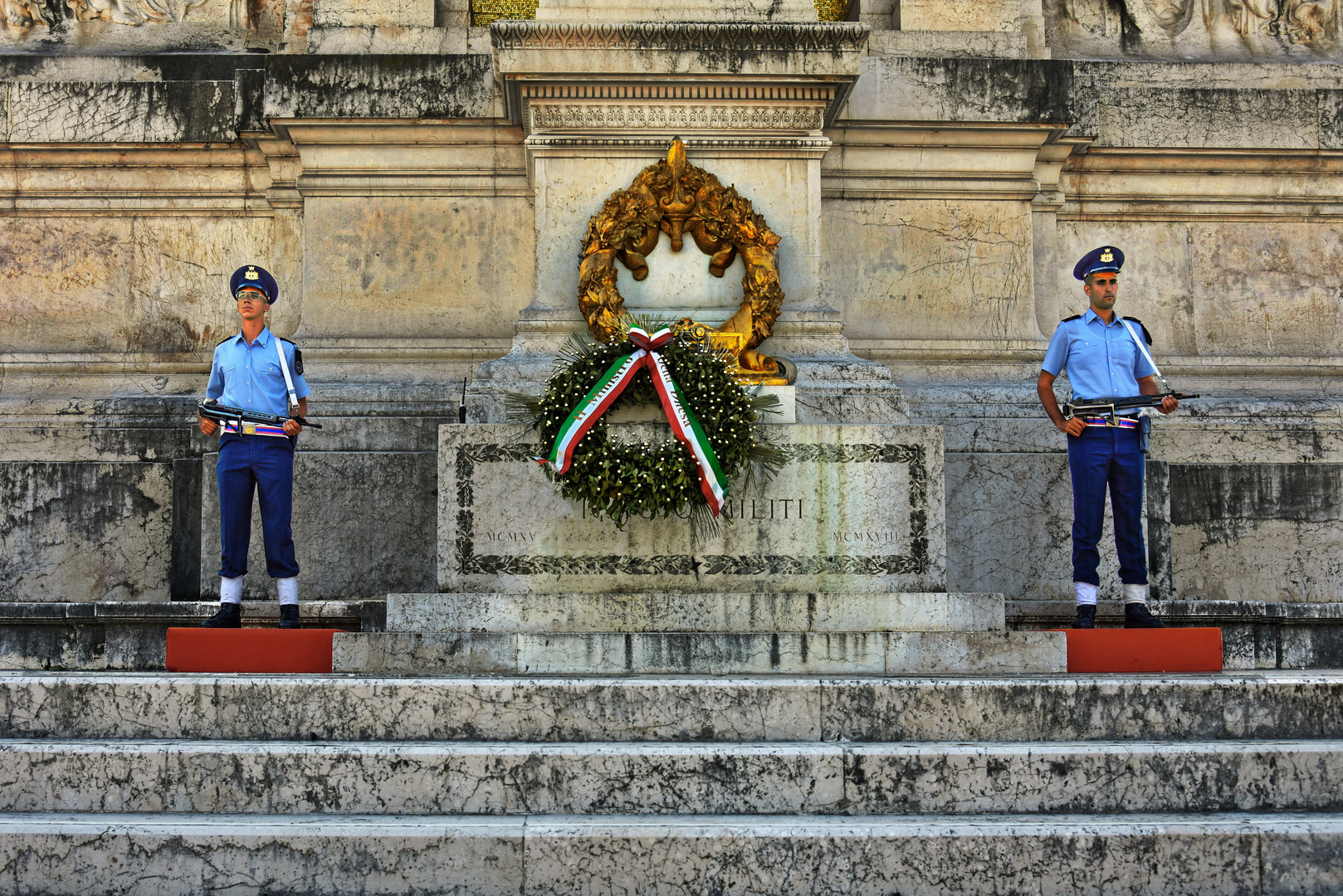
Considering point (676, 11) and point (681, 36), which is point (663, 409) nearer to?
point (681, 36)

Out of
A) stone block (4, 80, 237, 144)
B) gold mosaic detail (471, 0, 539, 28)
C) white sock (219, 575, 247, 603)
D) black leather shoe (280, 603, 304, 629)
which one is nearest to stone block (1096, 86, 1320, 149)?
gold mosaic detail (471, 0, 539, 28)

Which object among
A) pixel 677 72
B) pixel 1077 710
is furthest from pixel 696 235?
pixel 1077 710

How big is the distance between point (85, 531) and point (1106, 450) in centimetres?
661

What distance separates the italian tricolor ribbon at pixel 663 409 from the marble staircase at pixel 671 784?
1.25 meters

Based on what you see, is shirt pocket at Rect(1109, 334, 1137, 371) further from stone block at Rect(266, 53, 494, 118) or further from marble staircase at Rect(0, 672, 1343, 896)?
stone block at Rect(266, 53, 494, 118)

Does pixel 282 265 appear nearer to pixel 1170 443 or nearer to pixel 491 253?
pixel 491 253

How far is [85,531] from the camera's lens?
849 cm

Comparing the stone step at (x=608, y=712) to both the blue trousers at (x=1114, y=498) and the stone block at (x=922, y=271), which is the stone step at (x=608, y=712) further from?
the stone block at (x=922, y=271)

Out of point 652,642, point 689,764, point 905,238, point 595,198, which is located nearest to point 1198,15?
point 905,238

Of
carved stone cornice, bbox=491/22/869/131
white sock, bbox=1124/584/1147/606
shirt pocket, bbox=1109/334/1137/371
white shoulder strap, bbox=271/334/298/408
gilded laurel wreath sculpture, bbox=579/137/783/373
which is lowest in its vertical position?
white sock, bbox=1124/584/1147/606

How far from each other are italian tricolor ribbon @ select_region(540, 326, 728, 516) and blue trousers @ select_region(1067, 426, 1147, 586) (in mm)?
2003

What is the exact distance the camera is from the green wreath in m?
6.75

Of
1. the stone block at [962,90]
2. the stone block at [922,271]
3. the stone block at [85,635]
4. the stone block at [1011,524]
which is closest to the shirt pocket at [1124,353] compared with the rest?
the stone block at [1011,524]

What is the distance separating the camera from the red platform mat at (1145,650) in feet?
21.2
